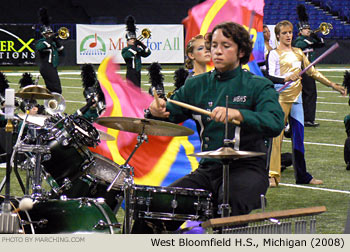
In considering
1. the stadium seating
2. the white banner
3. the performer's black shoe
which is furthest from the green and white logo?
the performer's black shoe

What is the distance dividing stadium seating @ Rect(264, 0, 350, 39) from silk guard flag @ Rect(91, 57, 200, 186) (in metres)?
26.5

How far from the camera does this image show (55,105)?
718 centimetres

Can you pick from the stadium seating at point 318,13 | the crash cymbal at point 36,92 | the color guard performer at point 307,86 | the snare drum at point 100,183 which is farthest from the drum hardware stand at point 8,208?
the stadium seating at point 318,13

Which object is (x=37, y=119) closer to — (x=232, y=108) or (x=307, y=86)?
(x=232, y=108)

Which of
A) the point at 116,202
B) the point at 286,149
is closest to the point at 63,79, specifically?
the point at 286,149

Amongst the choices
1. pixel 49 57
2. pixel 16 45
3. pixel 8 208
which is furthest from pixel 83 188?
pixel 16 45

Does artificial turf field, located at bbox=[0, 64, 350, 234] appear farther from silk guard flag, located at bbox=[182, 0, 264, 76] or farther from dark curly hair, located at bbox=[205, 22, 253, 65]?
dark curly hair, located at bbox=[205, 22, 253, 65]

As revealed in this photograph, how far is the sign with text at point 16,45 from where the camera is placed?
88.7ft

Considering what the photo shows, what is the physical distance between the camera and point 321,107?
1730 cm

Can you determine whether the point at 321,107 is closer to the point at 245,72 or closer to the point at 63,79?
the point at 63,79

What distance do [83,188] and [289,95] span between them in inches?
132

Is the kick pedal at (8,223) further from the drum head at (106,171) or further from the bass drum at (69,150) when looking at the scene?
the drum head at (106,171)

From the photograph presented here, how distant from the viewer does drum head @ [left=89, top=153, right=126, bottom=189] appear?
634 cm

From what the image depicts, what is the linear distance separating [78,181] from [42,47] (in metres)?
11.9
